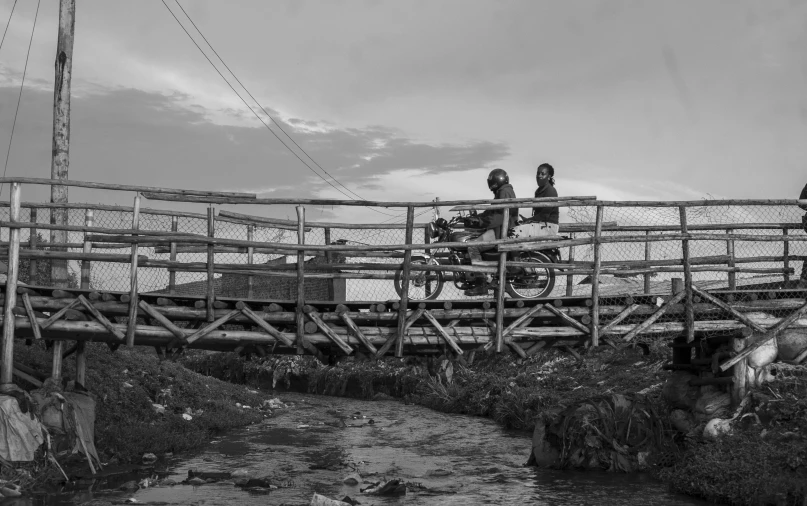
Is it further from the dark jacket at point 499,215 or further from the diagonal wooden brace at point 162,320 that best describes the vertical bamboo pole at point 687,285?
the diagonal wooden brace at point 162,320

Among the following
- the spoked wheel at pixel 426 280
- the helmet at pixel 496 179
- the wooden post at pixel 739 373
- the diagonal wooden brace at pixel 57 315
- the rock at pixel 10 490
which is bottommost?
the rock at pixel 10 490

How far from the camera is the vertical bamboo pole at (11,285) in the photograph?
1259 cm

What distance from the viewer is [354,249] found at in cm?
1271

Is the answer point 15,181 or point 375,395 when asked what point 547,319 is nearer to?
point 15,181

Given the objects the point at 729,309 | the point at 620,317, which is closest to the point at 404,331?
the point at 620,317

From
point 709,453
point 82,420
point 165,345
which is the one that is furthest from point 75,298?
point 709,453

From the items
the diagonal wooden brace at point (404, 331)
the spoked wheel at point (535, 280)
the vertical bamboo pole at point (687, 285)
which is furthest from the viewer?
the spoked wheel at point (535, 280)

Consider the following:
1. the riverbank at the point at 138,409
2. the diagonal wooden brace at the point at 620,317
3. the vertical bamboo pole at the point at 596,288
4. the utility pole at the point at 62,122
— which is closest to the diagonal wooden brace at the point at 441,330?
the vertical bamboo pole at the point at 596,288

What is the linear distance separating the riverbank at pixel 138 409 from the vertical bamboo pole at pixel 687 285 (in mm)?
9906

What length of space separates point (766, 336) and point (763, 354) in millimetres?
358

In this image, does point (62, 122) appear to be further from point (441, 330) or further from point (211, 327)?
point (441, 330)

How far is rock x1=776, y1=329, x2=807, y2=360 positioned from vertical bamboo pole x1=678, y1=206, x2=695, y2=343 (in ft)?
5.41

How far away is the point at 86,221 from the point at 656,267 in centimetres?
948

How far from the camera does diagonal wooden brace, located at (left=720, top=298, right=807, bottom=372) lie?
14.6m
